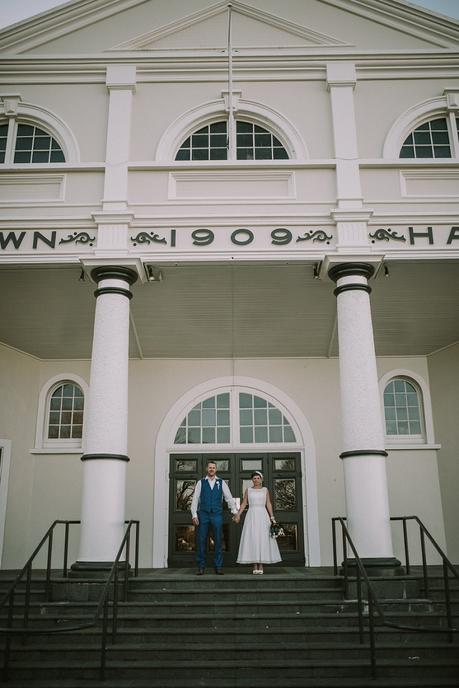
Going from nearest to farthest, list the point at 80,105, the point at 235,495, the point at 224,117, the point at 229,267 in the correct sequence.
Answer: the point at 229,267 < the point at 80,105 < the point at 224,117 < the point at 235,495

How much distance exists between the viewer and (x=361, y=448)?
9.00 meters

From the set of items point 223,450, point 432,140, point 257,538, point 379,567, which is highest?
point 432,140

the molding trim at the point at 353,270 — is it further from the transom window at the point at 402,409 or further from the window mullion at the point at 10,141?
the window mullion at the point at 10,141

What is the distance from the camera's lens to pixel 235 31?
1142 cm

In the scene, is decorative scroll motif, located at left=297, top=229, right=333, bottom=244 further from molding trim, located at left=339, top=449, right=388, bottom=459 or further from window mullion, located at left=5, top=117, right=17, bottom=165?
window mullion, located at left=5, top=117, right=17, bottom=165

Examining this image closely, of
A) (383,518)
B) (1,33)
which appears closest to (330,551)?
(383,518)

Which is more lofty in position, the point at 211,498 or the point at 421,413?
the point at 421,413

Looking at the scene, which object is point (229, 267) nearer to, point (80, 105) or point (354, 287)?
point (354, 287)

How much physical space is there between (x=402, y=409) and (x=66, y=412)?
6.97 m

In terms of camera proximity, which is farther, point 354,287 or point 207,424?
point 207,424

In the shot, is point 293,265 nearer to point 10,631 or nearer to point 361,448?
point 361,448

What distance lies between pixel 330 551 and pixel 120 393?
565 centimetres

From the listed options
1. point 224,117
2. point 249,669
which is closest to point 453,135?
point 224,117

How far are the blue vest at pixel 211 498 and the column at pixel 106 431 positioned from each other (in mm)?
1413
